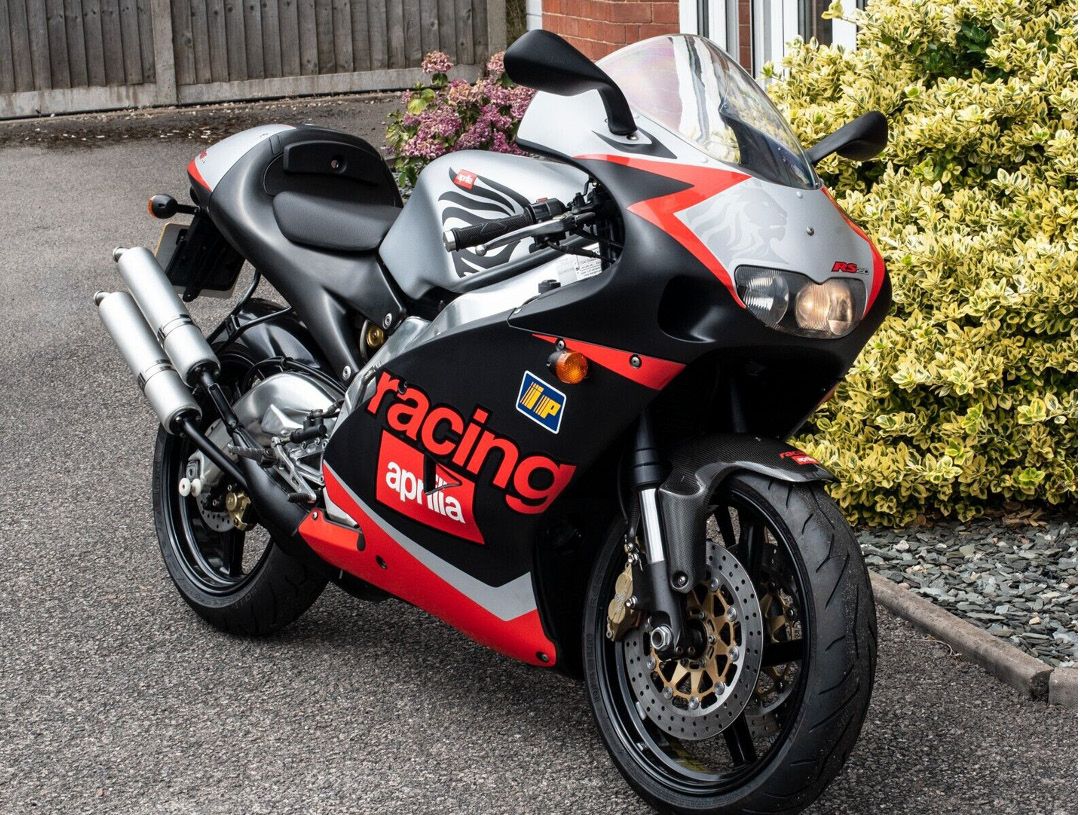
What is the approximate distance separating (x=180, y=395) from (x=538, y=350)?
4.30 feet

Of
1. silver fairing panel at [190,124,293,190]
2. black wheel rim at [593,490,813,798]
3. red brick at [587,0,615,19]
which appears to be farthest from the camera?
red brick at [587,0,615,19]

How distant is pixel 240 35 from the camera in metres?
13.2

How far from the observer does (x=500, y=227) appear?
2.77 metres

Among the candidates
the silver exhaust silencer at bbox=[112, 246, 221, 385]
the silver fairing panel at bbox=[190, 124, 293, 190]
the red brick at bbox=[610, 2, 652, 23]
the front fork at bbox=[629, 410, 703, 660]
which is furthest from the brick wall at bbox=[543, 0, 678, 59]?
the front fork at bbox=[629, 410, 703, 660]

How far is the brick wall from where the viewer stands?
27.7 feet


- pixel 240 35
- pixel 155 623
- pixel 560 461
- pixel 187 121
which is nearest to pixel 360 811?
pixel 560 461

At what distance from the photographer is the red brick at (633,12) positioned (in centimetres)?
848

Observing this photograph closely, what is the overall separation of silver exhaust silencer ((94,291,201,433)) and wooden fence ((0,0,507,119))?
958 centimetres

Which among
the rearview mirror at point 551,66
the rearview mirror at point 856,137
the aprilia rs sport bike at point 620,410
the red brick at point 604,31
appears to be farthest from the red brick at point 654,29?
the rearview mirror at point 551,66

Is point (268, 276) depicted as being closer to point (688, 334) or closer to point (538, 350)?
point (538, 350)

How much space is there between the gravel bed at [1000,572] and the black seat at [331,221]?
67.4 inches

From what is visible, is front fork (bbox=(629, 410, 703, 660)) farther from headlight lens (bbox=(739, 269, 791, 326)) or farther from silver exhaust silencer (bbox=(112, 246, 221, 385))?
silver exhaust silencer (bbox=(112, 246, 221, 385))

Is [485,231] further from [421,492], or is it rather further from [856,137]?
[856,137]

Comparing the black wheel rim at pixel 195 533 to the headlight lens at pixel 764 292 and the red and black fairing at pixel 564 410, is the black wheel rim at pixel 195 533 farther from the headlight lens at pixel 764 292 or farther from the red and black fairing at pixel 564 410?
the headlight lens at pixel 764 292
